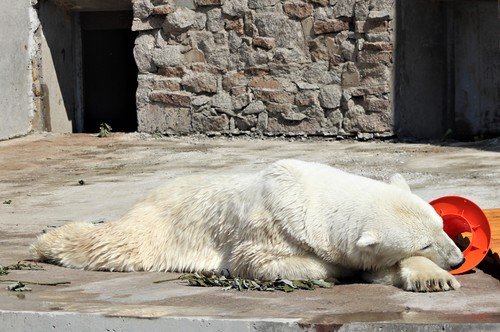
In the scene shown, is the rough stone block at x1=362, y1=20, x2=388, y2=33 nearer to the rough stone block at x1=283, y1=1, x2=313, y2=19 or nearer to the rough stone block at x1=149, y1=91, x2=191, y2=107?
the rough stone block at x1=283, y1=1, x2=313, y2=19

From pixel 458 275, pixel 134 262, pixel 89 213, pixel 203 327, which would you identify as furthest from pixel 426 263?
pixel 89 213

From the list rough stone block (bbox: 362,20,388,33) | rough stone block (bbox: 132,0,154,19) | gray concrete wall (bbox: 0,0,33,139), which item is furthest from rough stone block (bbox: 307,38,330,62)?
gray concrete wall (bbox: 0,0,33,139)

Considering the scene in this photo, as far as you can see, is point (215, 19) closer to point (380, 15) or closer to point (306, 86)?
point (306, 86)

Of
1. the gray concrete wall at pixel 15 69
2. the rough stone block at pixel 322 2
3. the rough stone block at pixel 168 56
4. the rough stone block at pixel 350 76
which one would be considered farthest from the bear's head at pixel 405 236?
the gray concrete wall at pixel 15 69

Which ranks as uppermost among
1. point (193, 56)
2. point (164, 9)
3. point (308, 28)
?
point (164, 9)

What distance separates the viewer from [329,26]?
1144 cm

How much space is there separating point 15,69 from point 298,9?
3.19 metres

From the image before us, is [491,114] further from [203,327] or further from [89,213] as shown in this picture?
[203,327]

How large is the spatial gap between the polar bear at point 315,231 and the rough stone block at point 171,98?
6.59 meters

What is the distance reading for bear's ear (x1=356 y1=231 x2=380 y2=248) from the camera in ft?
15.4

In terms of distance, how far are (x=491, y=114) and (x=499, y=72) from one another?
44cm

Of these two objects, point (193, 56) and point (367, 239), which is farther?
point (193, 56)

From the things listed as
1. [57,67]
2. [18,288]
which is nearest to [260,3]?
[57,67]

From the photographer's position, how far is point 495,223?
19.3ft
